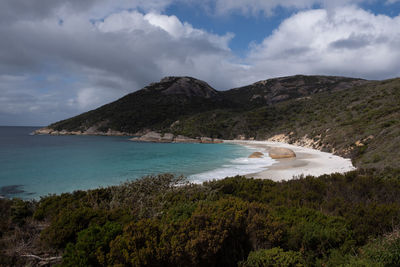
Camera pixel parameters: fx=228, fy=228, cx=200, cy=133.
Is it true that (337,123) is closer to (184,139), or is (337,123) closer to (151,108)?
(184,139)

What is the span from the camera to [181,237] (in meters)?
3.34

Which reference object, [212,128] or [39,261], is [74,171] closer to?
[39,261]

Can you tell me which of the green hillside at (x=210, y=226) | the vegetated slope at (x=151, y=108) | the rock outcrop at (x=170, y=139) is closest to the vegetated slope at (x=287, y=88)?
the vegetated slope at (x=151, y=108)

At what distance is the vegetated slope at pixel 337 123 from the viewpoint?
20.4m

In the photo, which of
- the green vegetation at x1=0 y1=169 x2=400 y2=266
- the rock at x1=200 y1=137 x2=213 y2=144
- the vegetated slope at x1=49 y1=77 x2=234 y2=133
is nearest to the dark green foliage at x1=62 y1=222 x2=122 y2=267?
the green vegetation at x1=0 y1=169 x2=400 y2=266

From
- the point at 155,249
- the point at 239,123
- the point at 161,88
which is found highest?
the point at 161,88

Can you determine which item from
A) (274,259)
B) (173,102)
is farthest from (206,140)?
(274,259)

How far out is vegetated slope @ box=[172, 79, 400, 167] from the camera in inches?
802

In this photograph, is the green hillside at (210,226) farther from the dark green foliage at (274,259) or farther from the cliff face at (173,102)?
the cliff face at (173,102)

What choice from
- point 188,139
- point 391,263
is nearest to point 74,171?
point 391,263

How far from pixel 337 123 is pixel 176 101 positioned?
80339 mm

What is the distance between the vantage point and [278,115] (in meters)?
68.7

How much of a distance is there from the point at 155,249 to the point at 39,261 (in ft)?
6.26

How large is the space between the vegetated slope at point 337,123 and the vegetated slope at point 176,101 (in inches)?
804
